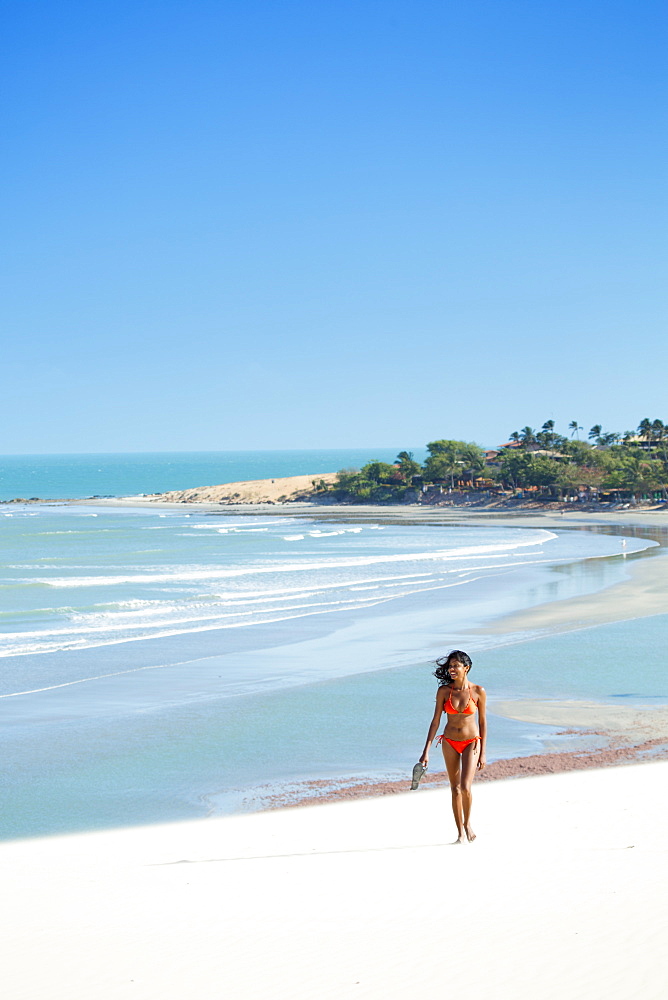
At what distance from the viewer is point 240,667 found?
65.9ft

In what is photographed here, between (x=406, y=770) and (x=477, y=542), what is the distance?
44.2m

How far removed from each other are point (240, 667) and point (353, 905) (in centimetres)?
1305

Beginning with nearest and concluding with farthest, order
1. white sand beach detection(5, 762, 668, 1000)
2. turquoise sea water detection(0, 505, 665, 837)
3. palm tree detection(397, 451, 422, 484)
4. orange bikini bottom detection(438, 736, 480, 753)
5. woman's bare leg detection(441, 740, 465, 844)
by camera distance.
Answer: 1. white sand beach detection(5, 762, 668, 1000)
2. orange bikini bottom detection(438, 736, 480, 753)
3. woman's bare leg detection(441, 740, 465, 844)
4. turquoise sea water detection(0, 505, 665, 837)
5. palm tree detection(397, 451, 422, 484)

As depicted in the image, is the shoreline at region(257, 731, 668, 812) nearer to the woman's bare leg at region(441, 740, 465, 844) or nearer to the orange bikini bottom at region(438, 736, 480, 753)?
the woman's bare leg at region(441, 740, 465, 844)

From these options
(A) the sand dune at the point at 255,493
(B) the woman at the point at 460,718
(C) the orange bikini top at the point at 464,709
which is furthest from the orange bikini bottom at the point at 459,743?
(A) the sand dune at the point at 255,493

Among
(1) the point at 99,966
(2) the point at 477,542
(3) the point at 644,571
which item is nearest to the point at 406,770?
(1) the point at 99,966

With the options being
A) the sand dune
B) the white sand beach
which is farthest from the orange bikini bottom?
the sand dune

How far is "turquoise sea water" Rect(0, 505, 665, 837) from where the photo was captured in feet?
40.8

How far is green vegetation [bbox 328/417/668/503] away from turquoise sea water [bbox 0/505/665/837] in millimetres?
47073

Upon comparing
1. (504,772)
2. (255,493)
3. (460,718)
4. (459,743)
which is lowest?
(504,772)

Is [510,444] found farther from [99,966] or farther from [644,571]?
[99,966]

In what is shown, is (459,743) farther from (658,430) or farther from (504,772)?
(658,430)

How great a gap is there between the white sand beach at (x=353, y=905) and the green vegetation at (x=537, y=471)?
83.5 m

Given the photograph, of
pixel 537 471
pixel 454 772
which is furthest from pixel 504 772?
pixel 537 471
